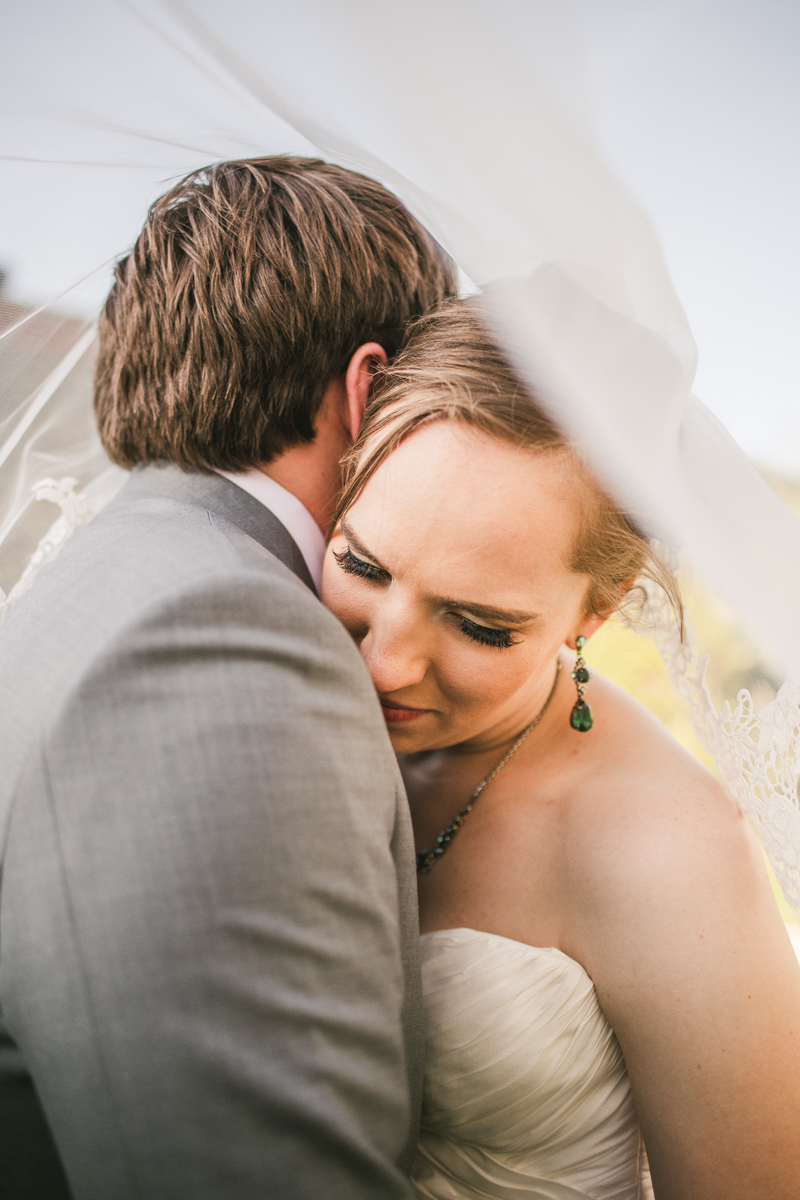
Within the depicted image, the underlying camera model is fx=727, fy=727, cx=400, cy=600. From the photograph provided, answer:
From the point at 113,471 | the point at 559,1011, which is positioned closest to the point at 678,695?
the point at 559,1011

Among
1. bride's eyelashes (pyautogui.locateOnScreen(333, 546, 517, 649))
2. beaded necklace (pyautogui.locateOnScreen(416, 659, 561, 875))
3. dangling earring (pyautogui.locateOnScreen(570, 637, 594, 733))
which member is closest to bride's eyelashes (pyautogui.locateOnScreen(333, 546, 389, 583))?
bride's eyelashes (pyautogui.locateOnScreen(333, 546, 517, 649))

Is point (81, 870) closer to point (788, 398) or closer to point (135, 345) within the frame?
point (788, 398)

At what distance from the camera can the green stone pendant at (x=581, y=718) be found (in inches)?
60.5

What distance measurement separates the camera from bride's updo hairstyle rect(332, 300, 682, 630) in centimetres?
111

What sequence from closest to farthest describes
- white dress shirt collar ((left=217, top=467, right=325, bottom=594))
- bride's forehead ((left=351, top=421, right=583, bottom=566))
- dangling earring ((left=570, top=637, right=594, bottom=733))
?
1. bride's forehead ((left=351, top=421, right=583, bottom=566))
2. white dress shirt collar ((left=217, top=467, right=325, bottom=594))
3. dangling earring ((left=570, top=637, right=594, bottom=733))

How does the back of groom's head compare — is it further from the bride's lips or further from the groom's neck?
the bride's lips

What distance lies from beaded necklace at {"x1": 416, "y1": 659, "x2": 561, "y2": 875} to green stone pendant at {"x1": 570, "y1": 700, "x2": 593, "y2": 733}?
3.9 inches

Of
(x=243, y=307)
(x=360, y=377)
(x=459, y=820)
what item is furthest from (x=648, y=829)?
(x=243, y=307)

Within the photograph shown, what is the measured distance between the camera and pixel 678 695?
1.49 metres

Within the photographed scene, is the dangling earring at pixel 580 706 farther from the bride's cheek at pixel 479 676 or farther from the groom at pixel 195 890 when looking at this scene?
the groom at pixel 195 890

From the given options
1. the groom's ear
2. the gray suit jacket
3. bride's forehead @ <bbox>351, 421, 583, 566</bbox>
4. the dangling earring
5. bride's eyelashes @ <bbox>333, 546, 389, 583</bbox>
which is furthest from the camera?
the dangling earring

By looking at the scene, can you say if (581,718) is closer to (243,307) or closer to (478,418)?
(478,418)

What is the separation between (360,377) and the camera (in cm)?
143

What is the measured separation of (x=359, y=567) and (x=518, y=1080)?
3.03 feet
